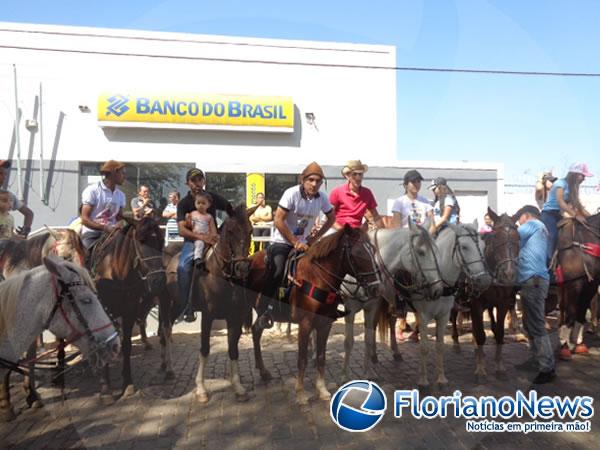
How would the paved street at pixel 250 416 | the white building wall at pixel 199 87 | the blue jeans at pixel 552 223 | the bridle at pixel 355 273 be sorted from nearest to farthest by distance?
the paved street at pixel 250 416, the bridle at pixel 355 273, the blue jeans at pixel 552 223, the white building wall at pixel 199 87

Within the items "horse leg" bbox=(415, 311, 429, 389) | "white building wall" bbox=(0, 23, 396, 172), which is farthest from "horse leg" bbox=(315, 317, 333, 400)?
"white building wall" bbox=(0, 23, 396, 172)

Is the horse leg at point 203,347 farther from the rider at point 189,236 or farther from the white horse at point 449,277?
the white horse at point 449,277

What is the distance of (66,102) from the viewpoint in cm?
1327

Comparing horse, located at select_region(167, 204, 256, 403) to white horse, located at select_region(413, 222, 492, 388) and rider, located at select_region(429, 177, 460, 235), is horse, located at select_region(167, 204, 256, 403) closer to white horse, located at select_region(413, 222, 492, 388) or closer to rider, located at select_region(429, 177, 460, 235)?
white horse, located at select_region(413, 222, 492, 388)

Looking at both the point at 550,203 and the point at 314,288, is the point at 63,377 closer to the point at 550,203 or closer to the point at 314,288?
the point at 314,288

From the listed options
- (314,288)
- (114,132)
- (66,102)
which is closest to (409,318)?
(314,288)

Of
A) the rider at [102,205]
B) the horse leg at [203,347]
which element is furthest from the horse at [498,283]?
the rider at [102,205]

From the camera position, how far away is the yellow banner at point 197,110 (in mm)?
13242

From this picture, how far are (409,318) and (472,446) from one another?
557cm

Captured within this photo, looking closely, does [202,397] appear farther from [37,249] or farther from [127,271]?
[37,249]

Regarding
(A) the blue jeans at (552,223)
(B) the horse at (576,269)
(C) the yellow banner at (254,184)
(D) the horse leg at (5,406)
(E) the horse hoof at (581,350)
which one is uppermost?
(C) the yellow banner at (254,184)

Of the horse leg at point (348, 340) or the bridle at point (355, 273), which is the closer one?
the bridle at point (355, 273)

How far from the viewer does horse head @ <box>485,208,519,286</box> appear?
204 inches

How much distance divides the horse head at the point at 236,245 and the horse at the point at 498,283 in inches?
111
